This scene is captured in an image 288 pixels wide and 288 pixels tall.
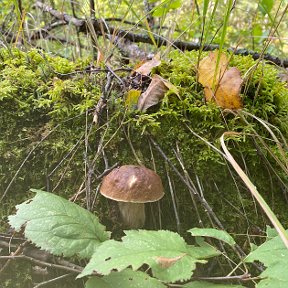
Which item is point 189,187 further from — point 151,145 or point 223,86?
point 223,86

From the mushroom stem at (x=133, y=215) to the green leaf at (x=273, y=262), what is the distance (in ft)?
2.03

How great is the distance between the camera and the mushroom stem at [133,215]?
60.7 inches

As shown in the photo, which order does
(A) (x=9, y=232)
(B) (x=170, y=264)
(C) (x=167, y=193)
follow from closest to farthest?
1. (B) (x=170, y=264)
2. (A) (x=9, y=232)
3. (C) (x=167, y=193)

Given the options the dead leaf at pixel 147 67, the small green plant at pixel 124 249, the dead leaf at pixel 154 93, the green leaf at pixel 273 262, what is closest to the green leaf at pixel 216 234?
the small green plant at pixel 124 249

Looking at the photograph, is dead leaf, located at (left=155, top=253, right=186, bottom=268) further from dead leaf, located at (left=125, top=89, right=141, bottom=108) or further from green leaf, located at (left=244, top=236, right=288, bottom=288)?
dead leaf, located at (left=125, top=89, right=141, bottom=108)

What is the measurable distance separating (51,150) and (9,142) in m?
0.20

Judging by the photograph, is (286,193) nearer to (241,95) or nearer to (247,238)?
(247,238)

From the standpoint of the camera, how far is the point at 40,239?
3.61 feet

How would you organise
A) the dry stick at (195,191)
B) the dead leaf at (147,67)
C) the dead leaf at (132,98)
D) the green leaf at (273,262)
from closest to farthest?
the green leaf at (273,262) → the dry stick at (195,191) → the dead leaf at (132,98) → the dead leaf at (147,67)

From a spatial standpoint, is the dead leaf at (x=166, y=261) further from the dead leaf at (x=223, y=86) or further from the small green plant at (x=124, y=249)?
the dead leaf at (x=223, y=86)

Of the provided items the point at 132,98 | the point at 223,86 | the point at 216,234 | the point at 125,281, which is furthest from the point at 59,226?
the point at 223,86

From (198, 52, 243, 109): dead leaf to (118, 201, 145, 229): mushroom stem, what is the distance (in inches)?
24.4

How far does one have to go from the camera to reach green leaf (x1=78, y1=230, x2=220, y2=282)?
0.90 meters

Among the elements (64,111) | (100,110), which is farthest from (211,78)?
(64,111)
